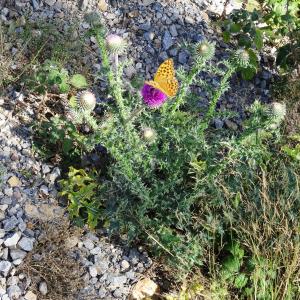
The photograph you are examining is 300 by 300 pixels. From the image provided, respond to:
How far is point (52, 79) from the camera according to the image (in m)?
3.26

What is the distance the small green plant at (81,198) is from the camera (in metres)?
3.05

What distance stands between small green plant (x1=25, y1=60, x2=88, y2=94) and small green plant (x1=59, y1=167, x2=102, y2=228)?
1.67 feet

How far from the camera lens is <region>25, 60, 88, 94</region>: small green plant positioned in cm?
327

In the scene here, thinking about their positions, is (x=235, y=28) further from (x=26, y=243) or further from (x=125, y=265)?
(x=26, y=243)

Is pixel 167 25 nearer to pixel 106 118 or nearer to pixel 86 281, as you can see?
pixel 106 118

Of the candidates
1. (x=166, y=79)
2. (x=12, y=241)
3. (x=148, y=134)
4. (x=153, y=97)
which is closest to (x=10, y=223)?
(x=12, y=241)

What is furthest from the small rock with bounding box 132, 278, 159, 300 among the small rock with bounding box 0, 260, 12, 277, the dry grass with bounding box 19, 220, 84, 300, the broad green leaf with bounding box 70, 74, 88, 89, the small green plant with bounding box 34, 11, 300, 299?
the broad green leaf with bounding box 70, 74, 88, 89

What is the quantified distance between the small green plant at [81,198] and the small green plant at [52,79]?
51cm

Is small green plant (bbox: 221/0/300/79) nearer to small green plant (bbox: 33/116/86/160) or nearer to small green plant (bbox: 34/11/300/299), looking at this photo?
small green plant (bbox: 34/11/300/299)

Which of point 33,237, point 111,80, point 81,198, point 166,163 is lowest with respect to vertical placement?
point 33,237

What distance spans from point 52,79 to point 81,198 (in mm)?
706

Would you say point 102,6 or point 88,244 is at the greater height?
point 102,6

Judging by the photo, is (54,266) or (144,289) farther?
(144,289)

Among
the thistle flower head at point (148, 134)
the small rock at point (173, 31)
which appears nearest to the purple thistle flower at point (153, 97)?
the thistle flower head at point (148, 134)
